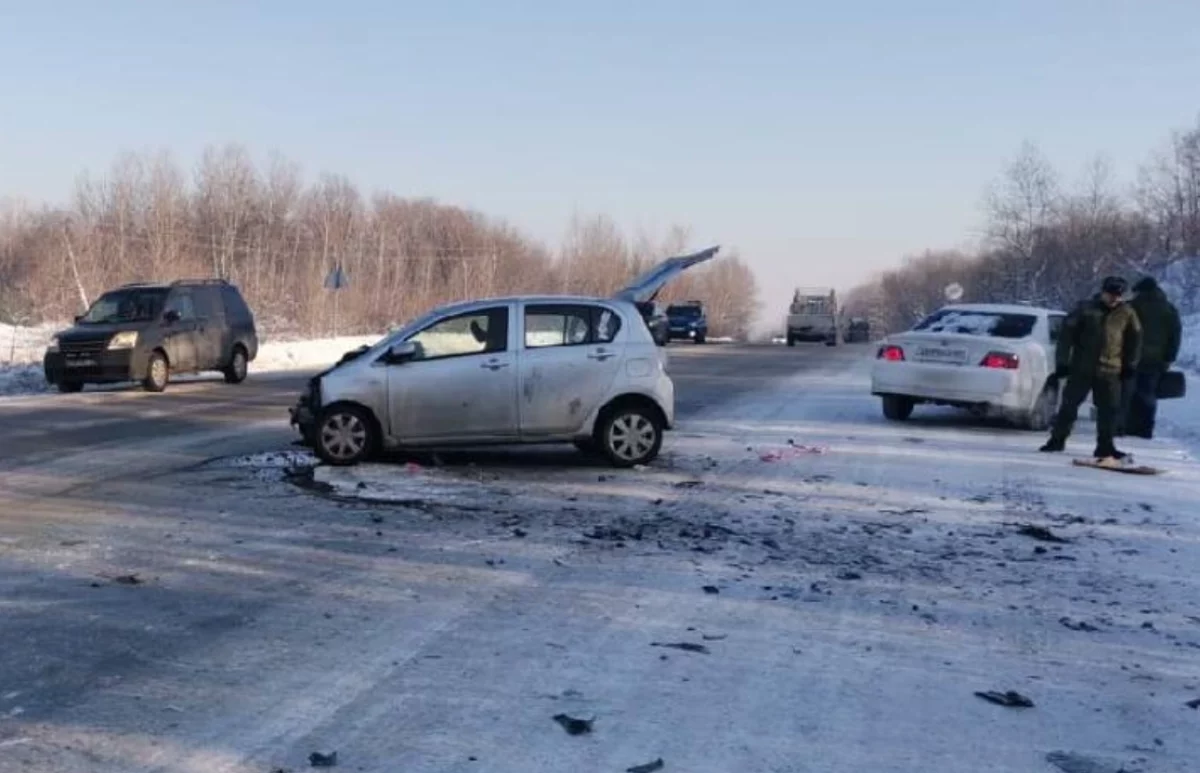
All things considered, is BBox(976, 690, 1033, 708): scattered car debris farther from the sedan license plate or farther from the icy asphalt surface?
the sedan license plate

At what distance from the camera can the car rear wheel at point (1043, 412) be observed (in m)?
15.9

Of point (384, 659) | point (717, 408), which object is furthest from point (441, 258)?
Answer: point (384, 659)

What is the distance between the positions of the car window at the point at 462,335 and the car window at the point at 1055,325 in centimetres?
821

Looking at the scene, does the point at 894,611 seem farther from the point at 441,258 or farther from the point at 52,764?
the point at 441,258

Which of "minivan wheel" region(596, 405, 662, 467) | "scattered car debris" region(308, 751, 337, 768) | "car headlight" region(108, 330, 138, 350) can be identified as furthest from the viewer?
"car headlight" region(108, 330, 138, 350)

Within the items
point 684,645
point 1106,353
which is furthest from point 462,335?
point 1106,353

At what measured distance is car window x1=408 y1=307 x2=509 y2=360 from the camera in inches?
464

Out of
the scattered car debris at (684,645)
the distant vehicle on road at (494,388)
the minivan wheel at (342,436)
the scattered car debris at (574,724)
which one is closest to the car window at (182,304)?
the distant vehicle on road at (494,388)

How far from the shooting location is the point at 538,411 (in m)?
11.8

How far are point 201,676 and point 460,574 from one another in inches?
84.6

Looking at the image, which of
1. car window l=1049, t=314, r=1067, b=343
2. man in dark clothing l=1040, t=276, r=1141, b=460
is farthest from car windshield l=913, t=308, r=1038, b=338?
man in dark clothing l=1040, t=276, r=1141, b=460

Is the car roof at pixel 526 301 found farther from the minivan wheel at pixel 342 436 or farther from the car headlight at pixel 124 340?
the car headlight at pixel 124 340

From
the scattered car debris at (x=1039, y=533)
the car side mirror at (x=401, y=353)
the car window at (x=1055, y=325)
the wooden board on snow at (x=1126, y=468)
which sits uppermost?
the car window at (x=1055, y=325)

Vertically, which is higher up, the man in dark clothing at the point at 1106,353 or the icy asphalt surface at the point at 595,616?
the man in dark clothing at the point at 1106,353
